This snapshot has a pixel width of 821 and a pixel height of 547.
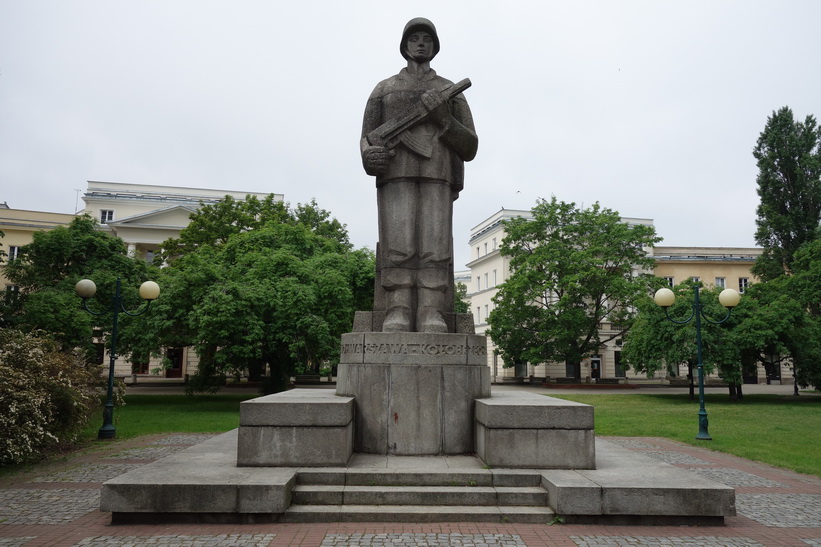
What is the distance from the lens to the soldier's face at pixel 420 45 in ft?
28.4

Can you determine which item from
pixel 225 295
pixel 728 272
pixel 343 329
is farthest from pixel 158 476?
pixel 728 272

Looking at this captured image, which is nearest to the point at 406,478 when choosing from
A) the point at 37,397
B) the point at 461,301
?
the point at 37,397

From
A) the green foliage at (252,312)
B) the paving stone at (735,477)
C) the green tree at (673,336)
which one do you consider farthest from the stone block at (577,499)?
the green tree at (673,336)

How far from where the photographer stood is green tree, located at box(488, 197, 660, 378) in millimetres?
39031

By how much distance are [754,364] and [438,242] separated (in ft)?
87.9

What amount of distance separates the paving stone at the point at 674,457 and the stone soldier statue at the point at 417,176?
5.66m

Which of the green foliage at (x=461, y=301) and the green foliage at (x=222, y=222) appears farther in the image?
the green foliage at (x=461, y=301)

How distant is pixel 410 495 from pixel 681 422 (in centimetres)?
1573

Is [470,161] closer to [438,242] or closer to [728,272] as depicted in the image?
[438,242]

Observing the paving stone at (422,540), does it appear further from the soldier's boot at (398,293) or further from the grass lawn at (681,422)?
the grass lawn at (681,422)

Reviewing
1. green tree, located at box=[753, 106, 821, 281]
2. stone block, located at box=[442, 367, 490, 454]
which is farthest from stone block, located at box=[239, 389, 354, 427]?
green tree, located at box=[753, 106, 821, 281]

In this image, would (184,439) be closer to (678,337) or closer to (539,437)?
(539,437)

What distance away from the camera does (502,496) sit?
6117 millimetres

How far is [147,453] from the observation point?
38.4 feet
